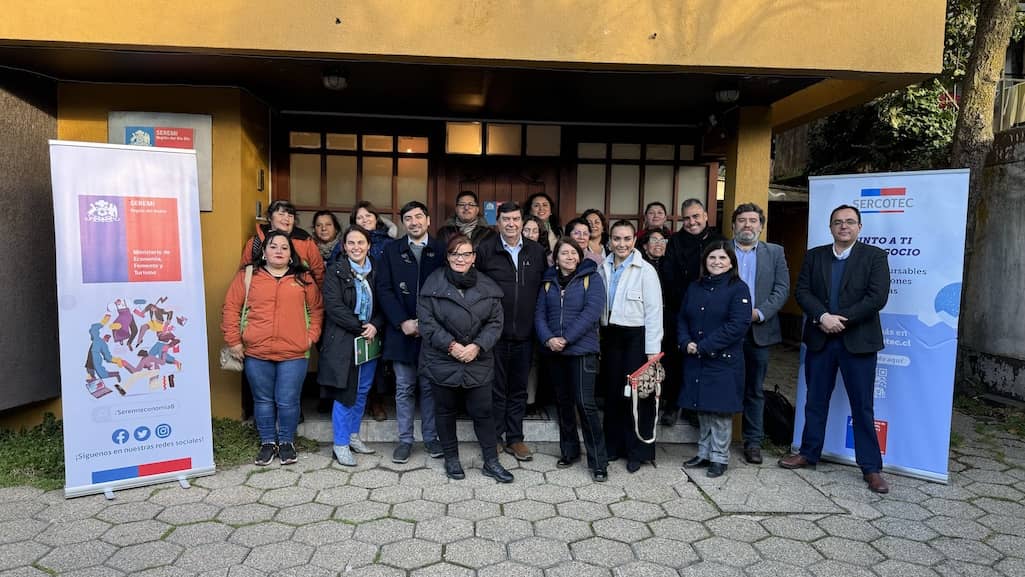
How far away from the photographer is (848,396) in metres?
4.48

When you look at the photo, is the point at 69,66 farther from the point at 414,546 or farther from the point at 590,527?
the point at 590,527

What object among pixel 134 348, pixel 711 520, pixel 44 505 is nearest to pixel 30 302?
pixel 134 348

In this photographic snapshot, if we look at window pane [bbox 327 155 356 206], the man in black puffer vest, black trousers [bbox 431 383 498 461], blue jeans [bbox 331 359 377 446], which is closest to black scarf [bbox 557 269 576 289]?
the man in black puffer vest

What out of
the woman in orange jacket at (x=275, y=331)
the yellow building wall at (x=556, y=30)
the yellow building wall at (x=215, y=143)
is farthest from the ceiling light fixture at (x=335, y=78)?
the woman in orange jacket at (x=275, y=331)

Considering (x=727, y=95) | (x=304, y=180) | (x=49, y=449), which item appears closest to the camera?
(x=49, y=449)

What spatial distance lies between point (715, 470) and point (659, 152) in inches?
144

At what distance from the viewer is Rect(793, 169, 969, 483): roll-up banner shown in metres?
4.39

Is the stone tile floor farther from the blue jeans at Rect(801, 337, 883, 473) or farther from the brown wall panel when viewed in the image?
the brown wall panel

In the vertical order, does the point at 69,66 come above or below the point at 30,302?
above

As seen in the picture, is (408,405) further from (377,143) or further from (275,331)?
(377,143)

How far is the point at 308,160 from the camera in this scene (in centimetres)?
648

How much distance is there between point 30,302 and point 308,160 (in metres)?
2.74

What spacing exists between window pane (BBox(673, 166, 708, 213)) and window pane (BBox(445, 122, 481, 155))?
223 cm

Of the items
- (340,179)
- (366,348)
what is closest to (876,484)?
(366,348)
